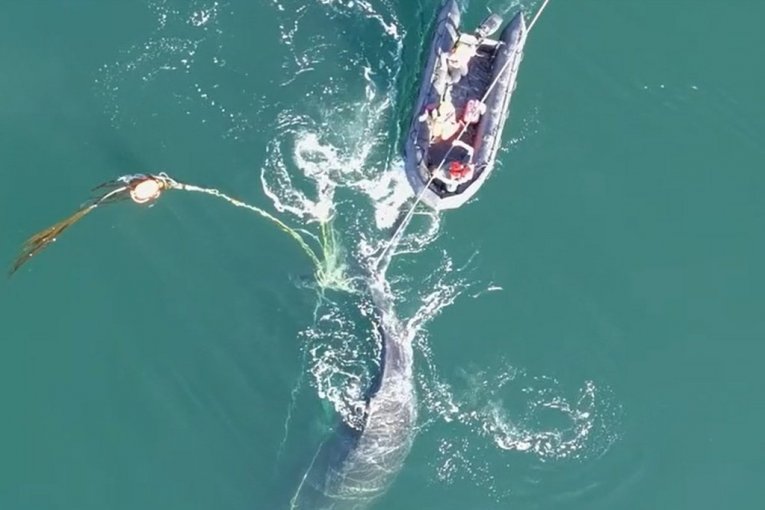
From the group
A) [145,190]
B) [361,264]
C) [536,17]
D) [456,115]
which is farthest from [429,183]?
[145,190]

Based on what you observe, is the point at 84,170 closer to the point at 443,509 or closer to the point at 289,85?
the point at 289,85

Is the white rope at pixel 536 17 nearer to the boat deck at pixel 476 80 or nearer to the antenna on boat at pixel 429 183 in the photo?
the antenna on boat at pixel 429 183

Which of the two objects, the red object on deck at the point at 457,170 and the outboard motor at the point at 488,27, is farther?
the outboard motor at the point at 488,27

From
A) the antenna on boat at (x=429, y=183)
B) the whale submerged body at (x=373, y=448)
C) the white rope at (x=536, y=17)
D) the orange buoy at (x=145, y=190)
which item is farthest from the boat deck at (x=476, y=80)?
the orange buoy at (x=145, y=190)

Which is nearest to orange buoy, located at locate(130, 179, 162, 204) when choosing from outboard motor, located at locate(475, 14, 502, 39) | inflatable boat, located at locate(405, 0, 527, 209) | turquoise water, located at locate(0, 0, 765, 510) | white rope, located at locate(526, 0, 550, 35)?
turquoise water, located at locate(0, 0, 765, 510)

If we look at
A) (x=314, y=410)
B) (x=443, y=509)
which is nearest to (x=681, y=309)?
(x=443, y=509)

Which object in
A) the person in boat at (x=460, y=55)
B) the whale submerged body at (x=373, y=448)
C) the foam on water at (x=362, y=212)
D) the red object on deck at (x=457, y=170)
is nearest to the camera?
the red object on deck at (x=457, y=170)

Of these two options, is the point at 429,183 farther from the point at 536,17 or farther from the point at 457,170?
the point at 536,17
